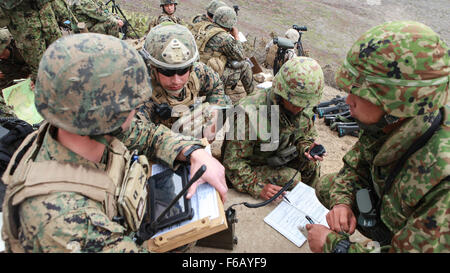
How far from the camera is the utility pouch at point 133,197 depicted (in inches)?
57.1

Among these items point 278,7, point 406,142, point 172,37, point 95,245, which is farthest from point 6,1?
point 278,7

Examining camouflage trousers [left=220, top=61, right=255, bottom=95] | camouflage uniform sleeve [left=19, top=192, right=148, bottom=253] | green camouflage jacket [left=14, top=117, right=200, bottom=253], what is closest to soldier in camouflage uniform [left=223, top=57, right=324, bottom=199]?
green camouflage jacket [left=14, top=117, right=200, bottom=253]

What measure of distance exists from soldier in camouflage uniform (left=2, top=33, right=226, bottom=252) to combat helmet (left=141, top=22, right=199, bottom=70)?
1.36 metres

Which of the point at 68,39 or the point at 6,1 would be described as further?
the point at 6,1

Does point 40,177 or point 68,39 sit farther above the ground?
point 68,39

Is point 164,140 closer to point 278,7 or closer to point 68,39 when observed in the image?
point 68,39

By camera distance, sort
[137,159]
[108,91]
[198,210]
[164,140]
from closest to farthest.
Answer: [108,91]
[198,210]
[137,159]
[164,140]

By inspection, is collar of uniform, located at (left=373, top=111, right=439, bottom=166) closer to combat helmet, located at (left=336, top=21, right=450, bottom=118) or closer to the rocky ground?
combat helmet, located at (left=336, top=21, right=450, bottom=118)

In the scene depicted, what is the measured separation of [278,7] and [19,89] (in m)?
13.5

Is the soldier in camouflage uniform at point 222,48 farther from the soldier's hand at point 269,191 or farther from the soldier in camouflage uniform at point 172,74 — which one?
the soldier's hand at point 269,191

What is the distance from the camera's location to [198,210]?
1663 mm

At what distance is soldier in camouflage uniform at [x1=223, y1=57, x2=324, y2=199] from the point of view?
2.73m

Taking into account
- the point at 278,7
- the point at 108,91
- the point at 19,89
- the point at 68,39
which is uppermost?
the point at 68,39

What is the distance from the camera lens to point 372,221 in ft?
6.86
